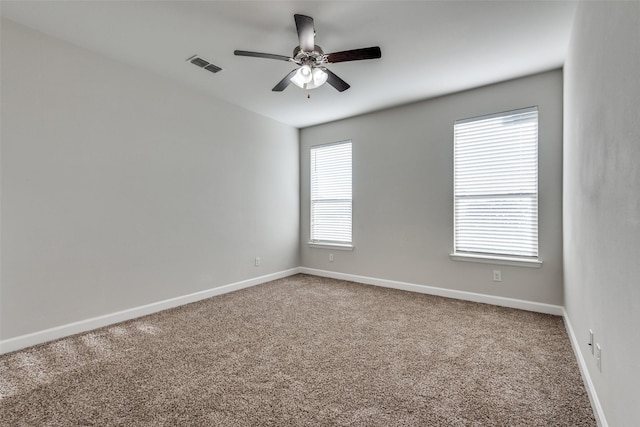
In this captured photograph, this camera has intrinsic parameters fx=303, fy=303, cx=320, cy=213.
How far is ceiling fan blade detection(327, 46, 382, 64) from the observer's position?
2.27 m

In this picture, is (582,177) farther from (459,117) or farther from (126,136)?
(126,136)

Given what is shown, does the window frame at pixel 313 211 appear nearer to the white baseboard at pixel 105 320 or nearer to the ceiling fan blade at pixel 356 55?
the white baseboard at pixel 105 320

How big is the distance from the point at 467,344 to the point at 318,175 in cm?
348

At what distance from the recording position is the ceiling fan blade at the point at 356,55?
2266 millimetres

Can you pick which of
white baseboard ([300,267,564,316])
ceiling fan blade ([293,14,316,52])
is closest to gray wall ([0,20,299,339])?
white baseboard ([300,267,564,316])

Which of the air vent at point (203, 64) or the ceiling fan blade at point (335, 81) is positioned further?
the air vent at point (203, 64)

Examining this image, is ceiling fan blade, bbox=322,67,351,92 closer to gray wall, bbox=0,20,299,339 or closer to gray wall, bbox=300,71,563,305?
gray wall, bbox=300,71,563,305

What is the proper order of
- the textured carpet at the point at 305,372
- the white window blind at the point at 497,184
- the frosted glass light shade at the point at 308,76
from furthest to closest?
the white window blind at the point at 497,184, the frosted glass light shade at the point at 308,76, the textured carpet at the point at 305,372

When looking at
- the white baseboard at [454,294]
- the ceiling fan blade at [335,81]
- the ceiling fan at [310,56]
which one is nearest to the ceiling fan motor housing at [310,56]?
the ceiling fan at [310,56]

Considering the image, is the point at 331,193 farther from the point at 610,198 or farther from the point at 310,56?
the point at 610,198

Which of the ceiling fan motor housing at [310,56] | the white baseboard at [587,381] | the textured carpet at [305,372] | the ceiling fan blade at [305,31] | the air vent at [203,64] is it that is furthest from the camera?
the air vent at [203,64]

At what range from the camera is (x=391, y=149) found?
4.39 metres

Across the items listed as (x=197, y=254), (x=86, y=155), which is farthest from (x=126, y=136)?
(x=197, y=254)

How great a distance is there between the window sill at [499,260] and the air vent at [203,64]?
11.6 feet
